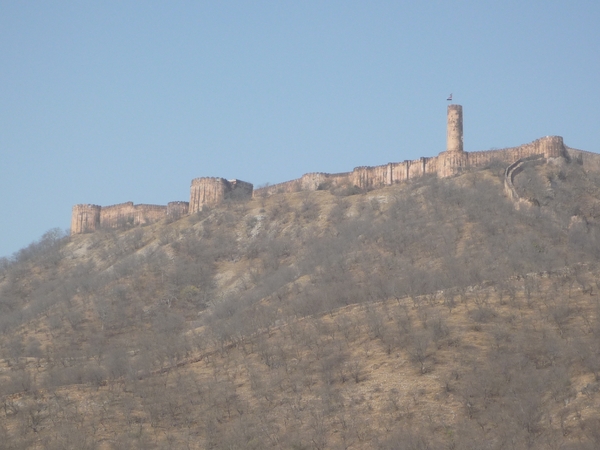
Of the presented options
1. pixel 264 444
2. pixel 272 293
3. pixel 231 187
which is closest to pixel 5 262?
pixel 231 187

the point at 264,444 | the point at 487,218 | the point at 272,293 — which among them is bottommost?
the point at 264,444

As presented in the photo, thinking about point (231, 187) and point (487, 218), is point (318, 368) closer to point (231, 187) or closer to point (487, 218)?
point (487, 218)

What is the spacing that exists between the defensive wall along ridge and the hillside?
1.34 metres

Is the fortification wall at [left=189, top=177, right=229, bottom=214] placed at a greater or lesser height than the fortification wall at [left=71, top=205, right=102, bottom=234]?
greater

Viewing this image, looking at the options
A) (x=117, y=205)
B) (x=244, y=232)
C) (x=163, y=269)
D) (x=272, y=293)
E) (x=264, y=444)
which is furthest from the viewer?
(x=117, y=205)

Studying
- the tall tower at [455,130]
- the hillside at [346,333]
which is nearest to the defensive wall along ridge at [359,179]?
the tall tower at [455,130]

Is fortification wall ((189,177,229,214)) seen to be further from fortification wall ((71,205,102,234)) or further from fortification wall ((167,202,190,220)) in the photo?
fortification wall ((71,205,102,234))

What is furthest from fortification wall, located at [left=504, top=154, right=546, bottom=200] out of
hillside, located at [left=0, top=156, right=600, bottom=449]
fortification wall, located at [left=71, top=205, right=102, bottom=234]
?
fortification wall, located at [left=71, top=205, right=102, bottom=234]

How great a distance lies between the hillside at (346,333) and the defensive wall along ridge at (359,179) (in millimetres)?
1342

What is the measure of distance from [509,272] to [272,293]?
1101 cm

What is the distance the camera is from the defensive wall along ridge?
56000 mm

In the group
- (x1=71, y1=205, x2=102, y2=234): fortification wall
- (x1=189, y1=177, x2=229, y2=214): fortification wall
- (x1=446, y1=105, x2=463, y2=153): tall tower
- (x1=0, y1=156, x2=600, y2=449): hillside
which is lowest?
(x1=0, y1=156, x2=600, y2=449): hillside

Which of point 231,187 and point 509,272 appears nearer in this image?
point 509,272

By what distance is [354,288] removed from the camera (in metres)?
40.9
